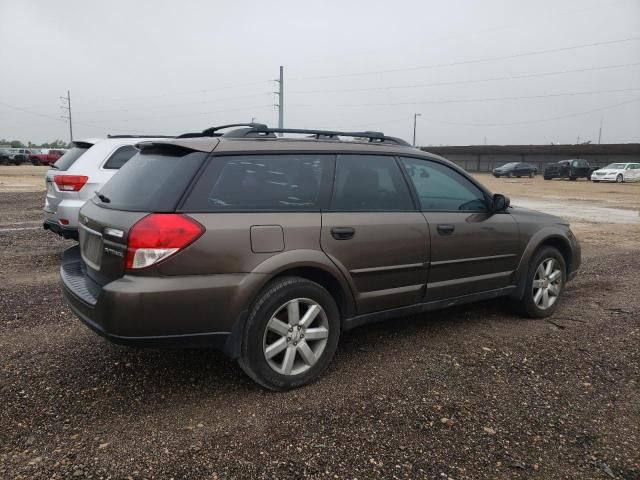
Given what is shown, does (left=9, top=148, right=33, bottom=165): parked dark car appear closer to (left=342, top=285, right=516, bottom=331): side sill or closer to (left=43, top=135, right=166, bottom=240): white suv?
(left=43, top=135, right=166, bottom=240): white suv

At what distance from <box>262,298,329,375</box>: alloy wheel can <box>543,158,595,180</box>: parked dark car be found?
43098 mm

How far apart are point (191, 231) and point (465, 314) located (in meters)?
3.13

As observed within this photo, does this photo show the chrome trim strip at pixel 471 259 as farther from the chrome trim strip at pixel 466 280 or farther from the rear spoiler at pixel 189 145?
the rear spoiler at pixel 189 145

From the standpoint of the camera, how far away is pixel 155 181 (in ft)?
10.6

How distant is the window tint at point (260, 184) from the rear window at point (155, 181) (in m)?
0.09

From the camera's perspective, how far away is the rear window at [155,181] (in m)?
3.06

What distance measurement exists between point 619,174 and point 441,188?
38626mm

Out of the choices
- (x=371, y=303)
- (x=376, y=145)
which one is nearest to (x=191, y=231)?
(x=371, y=303)

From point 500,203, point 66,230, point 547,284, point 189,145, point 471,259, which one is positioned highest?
point 189,145

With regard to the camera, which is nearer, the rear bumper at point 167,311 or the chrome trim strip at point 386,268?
the rear bumper at point 167,311

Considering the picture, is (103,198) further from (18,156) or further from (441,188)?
(18,156)

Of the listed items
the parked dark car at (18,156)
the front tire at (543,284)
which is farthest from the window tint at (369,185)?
the parked dark car at (18,156)

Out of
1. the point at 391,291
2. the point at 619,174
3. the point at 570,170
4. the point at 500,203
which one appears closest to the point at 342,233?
the point at 391,291

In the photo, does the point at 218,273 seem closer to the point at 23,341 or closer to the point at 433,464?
the point at 433,464
